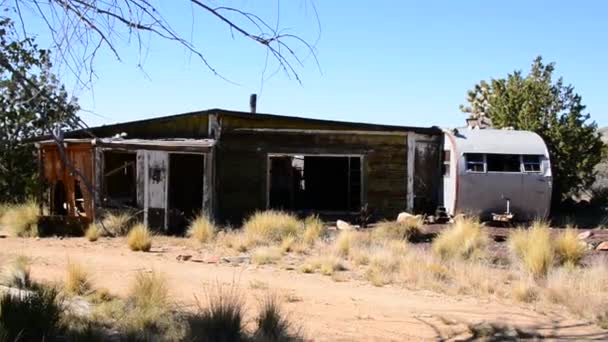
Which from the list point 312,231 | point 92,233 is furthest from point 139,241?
point 312,231

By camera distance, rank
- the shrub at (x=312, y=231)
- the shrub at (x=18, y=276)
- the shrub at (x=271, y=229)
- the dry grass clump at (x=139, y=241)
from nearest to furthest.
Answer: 1. the shrub at (x=18, y=276)
2. the dry grass clump at (x=139, y=241)
3. the shrub at (x=312, y=231)
4. the shrub at (x=271, y=229)

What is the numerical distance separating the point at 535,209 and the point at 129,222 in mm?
11196

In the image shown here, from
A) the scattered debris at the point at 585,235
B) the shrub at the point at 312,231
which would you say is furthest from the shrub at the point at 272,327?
the scattered debris at the point at 585,235

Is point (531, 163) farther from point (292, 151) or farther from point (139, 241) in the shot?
point (139, 241)

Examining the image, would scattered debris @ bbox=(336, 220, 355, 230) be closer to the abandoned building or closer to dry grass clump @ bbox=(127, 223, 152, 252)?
the abandoned building

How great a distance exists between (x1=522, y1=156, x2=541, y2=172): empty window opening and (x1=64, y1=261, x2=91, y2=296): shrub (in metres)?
14.6

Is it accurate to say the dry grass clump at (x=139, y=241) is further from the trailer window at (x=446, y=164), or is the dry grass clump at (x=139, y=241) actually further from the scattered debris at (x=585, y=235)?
the scattered debris at (x=585, y=235)

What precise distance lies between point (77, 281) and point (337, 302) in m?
3.50

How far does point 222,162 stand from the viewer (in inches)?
818

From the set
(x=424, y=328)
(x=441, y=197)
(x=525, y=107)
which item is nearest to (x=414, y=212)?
(x=441, y=197)

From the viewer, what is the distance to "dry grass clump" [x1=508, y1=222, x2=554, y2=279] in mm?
13445

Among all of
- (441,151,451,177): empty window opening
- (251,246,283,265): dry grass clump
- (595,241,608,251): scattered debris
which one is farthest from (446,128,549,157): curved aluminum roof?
(251,246,283,265): dry grass clump

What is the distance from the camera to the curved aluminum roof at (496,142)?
21516mm

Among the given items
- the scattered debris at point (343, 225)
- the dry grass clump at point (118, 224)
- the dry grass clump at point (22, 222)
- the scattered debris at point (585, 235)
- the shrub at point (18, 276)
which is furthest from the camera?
the scattered debris at point (343, 225)
